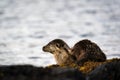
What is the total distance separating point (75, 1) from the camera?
41344mm

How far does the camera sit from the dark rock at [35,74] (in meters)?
8.51

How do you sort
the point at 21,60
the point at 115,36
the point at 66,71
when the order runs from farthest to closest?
1. the point at 115,36
2. the point at 21,60
3. the point at 66,71

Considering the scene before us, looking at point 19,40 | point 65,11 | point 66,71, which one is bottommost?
point 66,71

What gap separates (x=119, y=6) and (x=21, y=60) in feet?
60.1

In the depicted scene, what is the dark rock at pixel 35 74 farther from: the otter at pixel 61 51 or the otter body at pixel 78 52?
the otter at pixel 61 51

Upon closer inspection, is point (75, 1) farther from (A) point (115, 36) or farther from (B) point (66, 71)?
(B) point (66, 71)

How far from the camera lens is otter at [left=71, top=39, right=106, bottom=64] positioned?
1276 centimetres

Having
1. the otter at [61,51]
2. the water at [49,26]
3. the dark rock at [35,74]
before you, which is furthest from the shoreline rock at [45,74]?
the water at [49,26]

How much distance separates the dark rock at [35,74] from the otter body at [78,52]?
3.69 metres

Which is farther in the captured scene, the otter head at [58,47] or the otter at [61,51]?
the otter head at [58,47]

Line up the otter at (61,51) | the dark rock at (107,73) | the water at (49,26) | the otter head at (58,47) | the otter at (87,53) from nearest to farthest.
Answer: the dark rock at (107,73) < the otter at (87,53) < the otter at (61,51) < the otter head at (58,47) < the water at (49,26)

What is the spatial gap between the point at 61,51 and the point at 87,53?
49.6 inches

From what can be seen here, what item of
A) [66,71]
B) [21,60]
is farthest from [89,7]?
[66,71]

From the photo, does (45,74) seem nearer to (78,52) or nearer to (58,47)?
(78,52)
